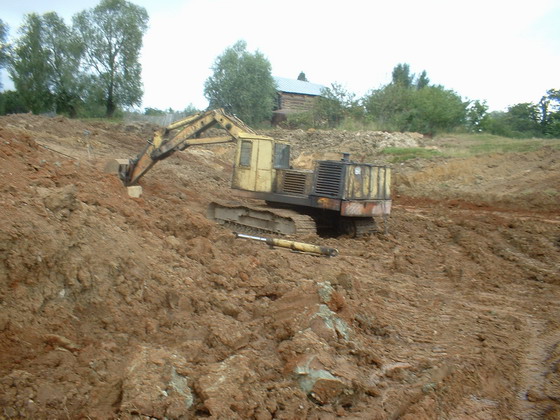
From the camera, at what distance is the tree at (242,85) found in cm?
3931

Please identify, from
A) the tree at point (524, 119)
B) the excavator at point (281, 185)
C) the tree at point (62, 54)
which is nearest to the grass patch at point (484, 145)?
the tree at point (524, 119)

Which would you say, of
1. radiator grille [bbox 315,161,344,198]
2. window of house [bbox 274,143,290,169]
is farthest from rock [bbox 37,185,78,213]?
window of house [bbox 274,143,290,169]

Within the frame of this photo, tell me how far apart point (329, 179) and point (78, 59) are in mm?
29439

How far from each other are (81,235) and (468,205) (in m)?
14.5

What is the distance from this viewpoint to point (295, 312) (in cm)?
564

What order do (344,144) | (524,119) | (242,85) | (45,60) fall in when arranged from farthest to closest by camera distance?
(242,85)
(45,60)
(524,119)
(344,144)

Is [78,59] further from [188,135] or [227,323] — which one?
[227,323]

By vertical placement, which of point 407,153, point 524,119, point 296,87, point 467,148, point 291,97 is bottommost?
point 407,153

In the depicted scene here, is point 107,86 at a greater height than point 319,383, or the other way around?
point 107,86

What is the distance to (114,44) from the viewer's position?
35.6 metres

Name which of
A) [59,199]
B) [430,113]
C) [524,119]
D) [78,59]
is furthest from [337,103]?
[59,199]

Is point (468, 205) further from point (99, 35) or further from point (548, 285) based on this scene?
point (99, 35)

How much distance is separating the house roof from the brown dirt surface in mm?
37214

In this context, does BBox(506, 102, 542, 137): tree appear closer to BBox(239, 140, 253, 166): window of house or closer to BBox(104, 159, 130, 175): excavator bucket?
BBox(239, 140, 253, 166): window of house
